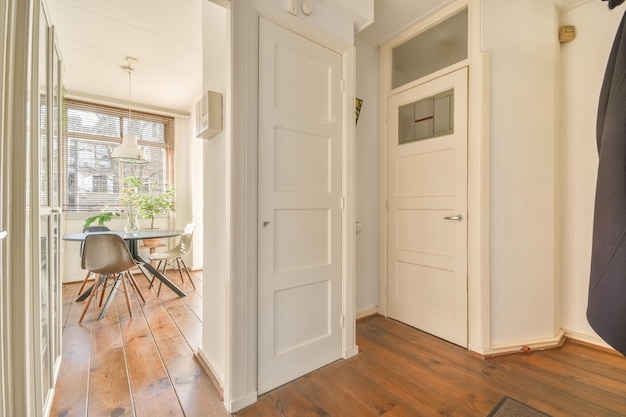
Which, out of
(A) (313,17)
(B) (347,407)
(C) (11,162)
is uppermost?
(A) (313,17)

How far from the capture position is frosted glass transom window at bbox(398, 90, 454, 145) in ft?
7.68

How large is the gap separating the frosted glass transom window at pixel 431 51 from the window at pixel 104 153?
13.1 feet

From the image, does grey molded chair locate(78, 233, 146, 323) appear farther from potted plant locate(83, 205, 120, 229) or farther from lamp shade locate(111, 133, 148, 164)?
potted plant locate(83, 205, 120, 229)

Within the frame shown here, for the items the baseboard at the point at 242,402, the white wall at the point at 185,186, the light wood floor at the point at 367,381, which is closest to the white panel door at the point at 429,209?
the light wood floor at the point at 367,381

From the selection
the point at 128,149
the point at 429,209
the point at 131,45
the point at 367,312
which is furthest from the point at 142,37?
the point at 367,312

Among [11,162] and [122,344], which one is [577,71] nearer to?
[11,162]

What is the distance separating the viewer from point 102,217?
4.20 m

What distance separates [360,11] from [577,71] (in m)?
1.82

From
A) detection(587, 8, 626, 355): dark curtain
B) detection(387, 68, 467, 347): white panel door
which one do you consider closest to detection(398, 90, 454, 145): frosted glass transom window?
detection(387, 68, 467, 347): white panel door

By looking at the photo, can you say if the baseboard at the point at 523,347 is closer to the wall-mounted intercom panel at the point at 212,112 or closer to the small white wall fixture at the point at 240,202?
the small white wall fixture at the point at 240,202

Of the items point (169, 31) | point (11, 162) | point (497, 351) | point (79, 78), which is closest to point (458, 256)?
point (497, 351)

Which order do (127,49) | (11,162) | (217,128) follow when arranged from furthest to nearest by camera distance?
(127,49) < (217,128) < (11,162)

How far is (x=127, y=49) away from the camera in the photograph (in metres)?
3.10

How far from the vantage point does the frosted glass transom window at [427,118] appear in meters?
2.34
